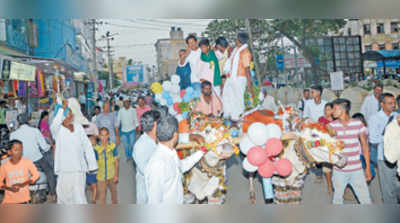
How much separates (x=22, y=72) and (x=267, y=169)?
8.52 ft

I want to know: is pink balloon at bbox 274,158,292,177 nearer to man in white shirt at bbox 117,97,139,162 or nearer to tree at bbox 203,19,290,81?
tree at bbox 203,19,290,81

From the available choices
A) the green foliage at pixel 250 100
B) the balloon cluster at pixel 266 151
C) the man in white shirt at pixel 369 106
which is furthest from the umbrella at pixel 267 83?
the man in white shirt at pixel 369 106

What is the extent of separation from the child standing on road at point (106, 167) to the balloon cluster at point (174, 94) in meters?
0.64

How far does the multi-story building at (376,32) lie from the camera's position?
13.0 feet

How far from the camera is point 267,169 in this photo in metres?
3.45

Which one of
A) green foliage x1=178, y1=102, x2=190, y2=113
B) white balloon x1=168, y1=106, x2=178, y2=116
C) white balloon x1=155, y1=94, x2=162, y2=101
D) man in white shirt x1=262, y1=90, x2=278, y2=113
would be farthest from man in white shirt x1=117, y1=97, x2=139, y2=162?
man in white shirt x1=262, y1=90, x2=278, y2=113

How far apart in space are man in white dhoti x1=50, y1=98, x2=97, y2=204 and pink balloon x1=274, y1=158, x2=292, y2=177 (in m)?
1.70

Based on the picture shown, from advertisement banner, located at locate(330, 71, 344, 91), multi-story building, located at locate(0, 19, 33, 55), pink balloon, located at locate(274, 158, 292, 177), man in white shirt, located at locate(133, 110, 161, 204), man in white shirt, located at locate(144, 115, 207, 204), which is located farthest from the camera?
advertisement banner, located at locate(330, 71, 344, 91)

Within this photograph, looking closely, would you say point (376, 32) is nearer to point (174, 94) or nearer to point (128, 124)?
point (174, 94)

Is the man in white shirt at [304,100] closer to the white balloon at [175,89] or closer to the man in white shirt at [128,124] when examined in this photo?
the white balloon at [175,89]

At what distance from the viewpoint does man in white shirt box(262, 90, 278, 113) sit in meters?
3.87

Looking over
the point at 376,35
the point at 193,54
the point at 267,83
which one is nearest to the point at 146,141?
the point at 193,54

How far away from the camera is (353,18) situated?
147 inches
